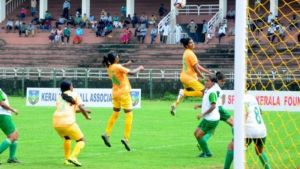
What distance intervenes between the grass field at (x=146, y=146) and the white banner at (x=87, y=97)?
454 cm

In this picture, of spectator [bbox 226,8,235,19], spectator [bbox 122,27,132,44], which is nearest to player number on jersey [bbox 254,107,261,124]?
spectator [bbox 122,27,132,44]

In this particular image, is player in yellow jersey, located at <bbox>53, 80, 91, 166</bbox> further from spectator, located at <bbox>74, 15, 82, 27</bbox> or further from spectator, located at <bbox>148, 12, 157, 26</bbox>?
spectator, located at <bbox>74, 15, 82, 27</bbox>

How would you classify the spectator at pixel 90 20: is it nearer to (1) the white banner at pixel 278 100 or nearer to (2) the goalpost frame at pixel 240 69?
→ (1) the white banner at pixel 278 100

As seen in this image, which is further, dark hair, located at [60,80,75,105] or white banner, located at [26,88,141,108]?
white banner, located at [26,88,141,108]

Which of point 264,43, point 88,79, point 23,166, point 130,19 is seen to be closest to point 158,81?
point 88,79

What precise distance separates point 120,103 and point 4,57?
31940 millimetres

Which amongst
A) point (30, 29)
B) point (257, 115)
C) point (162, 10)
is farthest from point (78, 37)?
point (257, 115)

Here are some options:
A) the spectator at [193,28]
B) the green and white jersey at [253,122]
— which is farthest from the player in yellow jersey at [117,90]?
the spectator at [193,28]

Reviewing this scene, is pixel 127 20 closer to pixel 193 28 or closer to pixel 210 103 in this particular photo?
pixel 193 28

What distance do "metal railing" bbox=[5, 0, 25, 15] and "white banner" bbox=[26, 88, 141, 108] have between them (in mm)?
24252

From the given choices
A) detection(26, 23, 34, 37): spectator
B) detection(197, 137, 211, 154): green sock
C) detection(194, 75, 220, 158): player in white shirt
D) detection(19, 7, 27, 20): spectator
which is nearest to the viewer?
detection(194, 75, 220, 158): player in white shirt

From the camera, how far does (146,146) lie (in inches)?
635

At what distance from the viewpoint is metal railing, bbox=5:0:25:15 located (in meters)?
54.0

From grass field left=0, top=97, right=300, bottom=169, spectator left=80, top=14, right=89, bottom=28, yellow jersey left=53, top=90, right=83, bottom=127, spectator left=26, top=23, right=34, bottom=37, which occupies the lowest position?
grass field left=0, top=97, right=300, bottom=169
